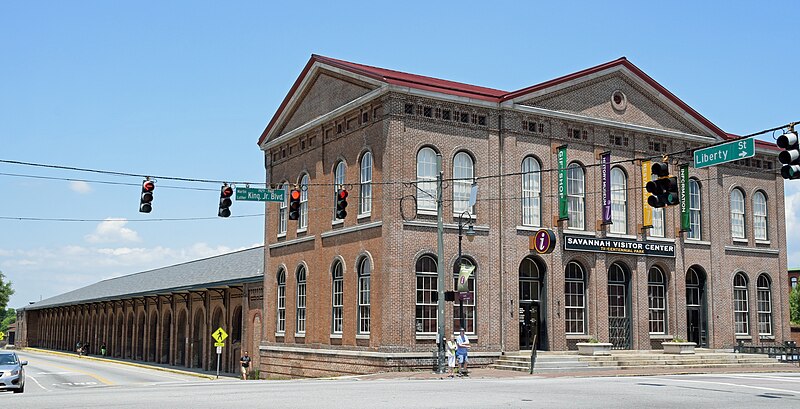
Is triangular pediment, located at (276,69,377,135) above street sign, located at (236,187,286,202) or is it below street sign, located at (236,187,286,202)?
above

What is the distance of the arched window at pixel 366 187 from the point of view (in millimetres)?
35344

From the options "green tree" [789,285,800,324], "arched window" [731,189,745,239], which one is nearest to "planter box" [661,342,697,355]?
"arched window" [731,189,745,239]

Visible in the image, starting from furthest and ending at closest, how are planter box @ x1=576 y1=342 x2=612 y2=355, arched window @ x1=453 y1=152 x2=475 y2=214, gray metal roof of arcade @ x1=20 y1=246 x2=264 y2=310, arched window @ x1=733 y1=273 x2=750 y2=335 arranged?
gray metal roof of arcade @ x1=20 y1=246 x2=264 y2=310 → arched window @ x1=733 y1=273 x2=750 y2=335 → arched window @ x1=453 y1=152 x2=475 y2=214 → planter box @ x1=576 y1=342 x2=612 y2=355

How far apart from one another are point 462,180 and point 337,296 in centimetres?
734

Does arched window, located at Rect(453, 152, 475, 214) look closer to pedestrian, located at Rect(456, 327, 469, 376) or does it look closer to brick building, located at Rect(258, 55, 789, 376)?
brick building, located at Rect(258, 55, 789, 376)

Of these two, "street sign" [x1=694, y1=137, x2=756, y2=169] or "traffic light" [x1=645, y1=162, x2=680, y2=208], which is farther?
"street sign" [x1=694, y1=137, x2=756, y2=169]

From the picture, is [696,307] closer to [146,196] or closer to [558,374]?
A: [558,374]

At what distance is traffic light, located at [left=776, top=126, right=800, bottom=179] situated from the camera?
17625 millimetres

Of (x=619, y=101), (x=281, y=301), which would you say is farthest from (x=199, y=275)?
(x=619, y=101)

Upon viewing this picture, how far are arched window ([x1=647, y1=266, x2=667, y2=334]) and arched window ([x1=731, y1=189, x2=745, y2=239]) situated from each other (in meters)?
5.55

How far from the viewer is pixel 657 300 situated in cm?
3969

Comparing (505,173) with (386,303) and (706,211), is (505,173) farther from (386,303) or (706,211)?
(706,211)

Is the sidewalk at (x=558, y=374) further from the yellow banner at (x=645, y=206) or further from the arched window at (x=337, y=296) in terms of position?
the yellow banner at (x=645, y=206)

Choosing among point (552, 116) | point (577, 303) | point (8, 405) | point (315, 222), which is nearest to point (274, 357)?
point (315, 222)
